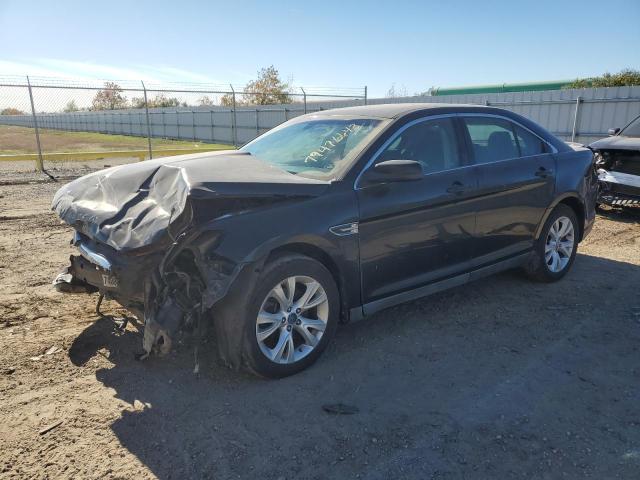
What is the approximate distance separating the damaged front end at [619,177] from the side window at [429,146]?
476cm

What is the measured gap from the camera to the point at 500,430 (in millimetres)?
2891

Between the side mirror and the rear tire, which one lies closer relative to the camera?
the side mirror

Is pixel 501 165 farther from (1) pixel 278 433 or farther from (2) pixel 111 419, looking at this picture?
(2) pixel 111 419

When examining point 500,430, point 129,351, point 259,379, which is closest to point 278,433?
point 259,379

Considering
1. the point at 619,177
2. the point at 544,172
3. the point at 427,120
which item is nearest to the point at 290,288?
the point at 427,120

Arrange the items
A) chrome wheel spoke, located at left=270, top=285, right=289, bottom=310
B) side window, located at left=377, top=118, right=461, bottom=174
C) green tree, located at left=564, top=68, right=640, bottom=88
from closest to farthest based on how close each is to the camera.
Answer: chrome wheel spoke, located at left=270, top=285, right=289, bottom=310 → side window, located at left=377, top=118, right=461, bottom=174 → green tree, located at left=564, top=68, right=640, bottom=88

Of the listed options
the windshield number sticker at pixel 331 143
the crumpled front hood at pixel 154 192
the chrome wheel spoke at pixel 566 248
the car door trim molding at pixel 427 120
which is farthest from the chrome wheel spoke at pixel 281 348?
the chrome wheel spoke at pixel 566 248

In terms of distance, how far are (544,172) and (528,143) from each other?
0.33 metres

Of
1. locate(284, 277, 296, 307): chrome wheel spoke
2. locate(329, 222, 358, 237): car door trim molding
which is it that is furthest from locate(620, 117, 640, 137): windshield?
locate(284, 277, 296, 307): chrome wheel spoke

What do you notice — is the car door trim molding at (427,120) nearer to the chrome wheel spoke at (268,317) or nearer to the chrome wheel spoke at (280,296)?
the chrome wheel spoke at (280,296)

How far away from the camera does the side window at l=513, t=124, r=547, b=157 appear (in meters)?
4.99

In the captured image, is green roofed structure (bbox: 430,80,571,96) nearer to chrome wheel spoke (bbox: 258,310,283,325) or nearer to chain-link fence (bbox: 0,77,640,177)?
chain-link fence (bbox: 0,77,640,177)

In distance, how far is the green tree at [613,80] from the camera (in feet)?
67.5

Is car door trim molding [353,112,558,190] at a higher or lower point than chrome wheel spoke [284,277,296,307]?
higher
